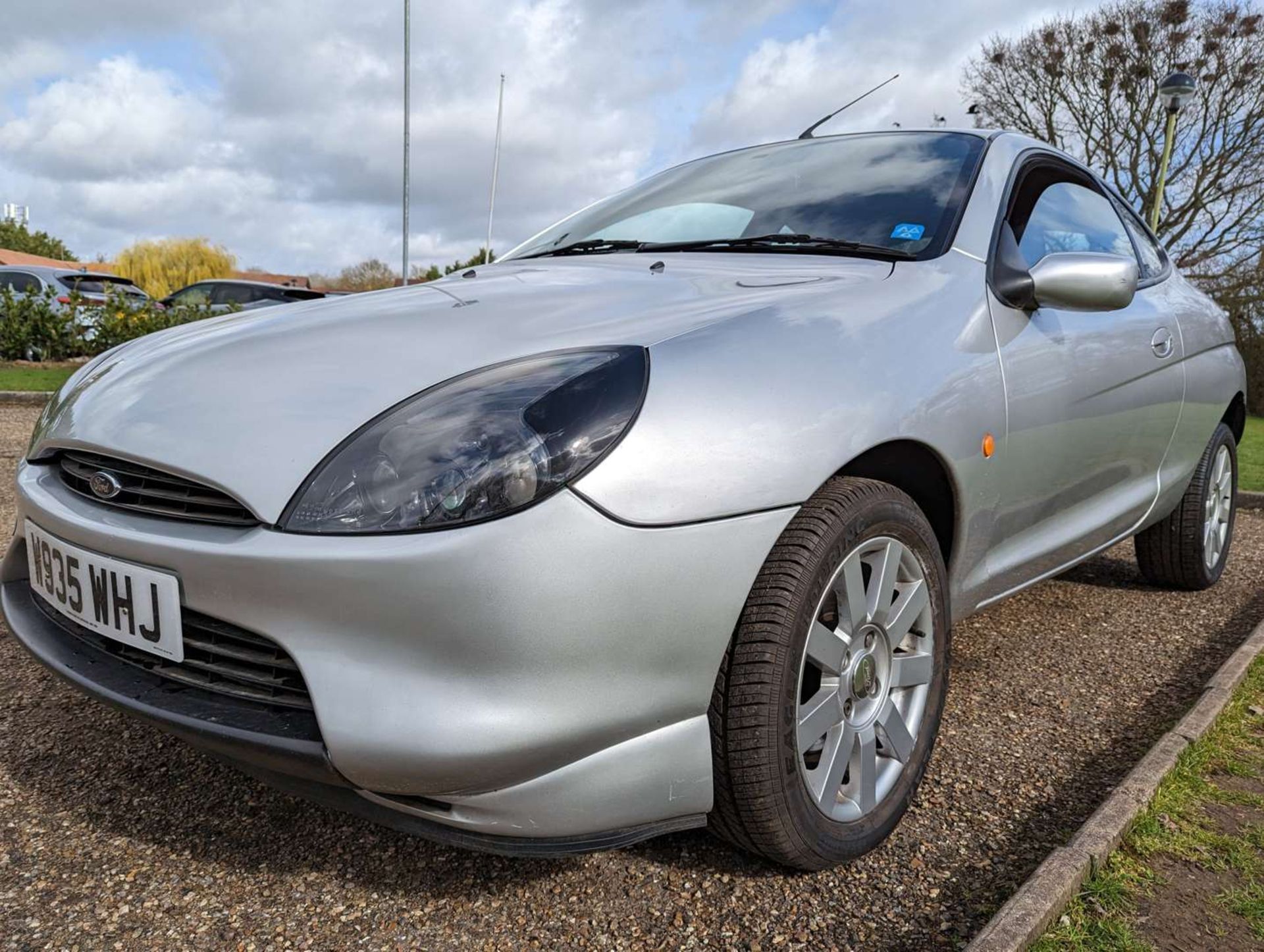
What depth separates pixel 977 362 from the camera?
200 cm

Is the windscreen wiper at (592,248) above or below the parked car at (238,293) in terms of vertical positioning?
above

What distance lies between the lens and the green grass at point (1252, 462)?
7.06 meters

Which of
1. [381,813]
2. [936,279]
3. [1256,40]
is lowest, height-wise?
[381,813]

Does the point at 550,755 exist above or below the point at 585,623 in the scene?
below

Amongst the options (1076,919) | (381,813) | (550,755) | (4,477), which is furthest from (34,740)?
(4,477)

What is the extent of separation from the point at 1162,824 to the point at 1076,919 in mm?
444

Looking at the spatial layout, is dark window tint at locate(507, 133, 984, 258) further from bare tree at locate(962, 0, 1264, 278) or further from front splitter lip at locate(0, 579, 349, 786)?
bare tree at locate(962, 0, 1264, 278)

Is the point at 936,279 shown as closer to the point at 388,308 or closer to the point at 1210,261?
the point at 388,308

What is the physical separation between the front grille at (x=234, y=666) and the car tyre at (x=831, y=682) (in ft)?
2.10

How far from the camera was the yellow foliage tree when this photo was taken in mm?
27781

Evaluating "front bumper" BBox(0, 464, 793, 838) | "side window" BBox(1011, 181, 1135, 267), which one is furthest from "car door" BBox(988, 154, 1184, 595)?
"front bumper" BBox(0, 464, 793, 838)

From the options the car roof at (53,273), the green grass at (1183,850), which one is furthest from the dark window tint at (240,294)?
the green grass at (1183,850)

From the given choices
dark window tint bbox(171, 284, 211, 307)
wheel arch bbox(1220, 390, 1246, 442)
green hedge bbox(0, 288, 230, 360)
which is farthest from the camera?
dark window tint bbox(171, 284, 211, 307)

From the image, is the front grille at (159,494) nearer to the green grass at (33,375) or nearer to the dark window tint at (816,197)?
the dark window tint at (816,197)
